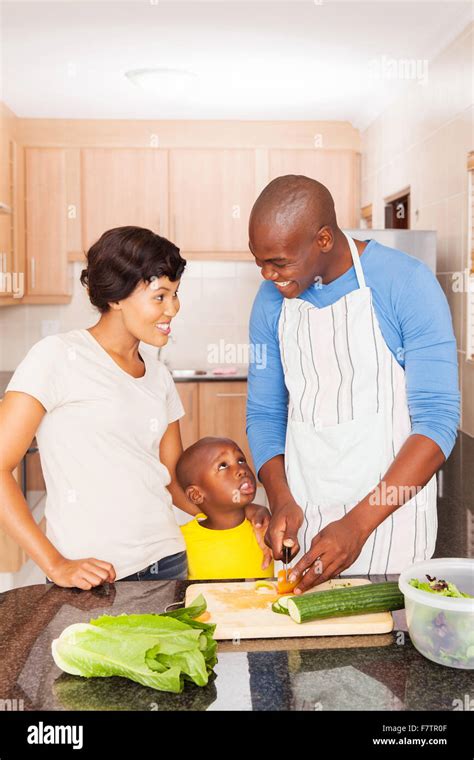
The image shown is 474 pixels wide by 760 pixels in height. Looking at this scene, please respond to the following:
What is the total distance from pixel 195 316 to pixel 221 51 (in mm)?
2044

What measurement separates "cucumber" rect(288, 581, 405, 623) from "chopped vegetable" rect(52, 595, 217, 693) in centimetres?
14

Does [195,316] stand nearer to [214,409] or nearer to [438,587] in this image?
[214,409]

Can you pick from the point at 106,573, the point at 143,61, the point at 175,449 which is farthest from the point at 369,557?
the point at 143,61

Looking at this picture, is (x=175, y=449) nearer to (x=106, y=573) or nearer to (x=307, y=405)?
(x=307, y=405)

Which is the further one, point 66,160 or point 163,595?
point 66,160

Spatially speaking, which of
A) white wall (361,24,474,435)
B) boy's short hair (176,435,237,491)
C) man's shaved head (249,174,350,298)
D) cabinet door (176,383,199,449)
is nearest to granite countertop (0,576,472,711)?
man's shaved head (249,174,350,298)

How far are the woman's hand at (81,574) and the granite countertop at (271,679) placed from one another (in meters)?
0.11

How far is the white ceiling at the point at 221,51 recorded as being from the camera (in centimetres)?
316

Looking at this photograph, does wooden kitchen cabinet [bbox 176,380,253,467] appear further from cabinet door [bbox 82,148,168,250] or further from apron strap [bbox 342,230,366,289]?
apron strap [bbox 342,230,366,289]

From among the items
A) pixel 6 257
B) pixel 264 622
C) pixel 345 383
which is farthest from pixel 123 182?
pixel 264 622

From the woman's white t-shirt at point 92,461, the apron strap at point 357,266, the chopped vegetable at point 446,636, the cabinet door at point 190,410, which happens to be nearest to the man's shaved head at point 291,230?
the apron strap at point 357,266

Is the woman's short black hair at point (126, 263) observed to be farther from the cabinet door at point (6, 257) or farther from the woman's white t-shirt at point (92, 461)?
the cabinet door at point (6, 257)

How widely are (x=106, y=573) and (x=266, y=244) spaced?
1.98 feet

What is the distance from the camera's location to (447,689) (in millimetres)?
935
